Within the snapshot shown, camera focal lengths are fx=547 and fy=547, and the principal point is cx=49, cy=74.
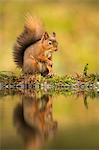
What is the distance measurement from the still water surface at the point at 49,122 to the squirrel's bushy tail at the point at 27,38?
182 centimetres

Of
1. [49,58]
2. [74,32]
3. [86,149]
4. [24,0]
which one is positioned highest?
[24,0]

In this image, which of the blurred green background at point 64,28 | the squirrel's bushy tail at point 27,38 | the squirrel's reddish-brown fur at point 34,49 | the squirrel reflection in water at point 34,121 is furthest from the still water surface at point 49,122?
the blurred green background at point 64,28

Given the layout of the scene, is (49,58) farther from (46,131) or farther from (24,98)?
(46,131)

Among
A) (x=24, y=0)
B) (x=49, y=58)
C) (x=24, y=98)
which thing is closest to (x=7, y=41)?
(x=24, y=0)

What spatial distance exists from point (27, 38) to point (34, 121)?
3.37m

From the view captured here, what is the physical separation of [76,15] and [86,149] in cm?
572

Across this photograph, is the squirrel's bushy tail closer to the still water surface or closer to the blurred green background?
the blurred green background

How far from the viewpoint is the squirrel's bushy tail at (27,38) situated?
6324mm

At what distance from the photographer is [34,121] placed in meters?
3.06

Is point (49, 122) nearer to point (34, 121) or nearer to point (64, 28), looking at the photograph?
point (34, 121)

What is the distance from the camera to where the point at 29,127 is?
2.82 metres

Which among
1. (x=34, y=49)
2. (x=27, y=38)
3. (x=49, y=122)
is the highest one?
(x=27, y=38)

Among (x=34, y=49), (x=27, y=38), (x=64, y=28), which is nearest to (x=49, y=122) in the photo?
(x=34, y=49)

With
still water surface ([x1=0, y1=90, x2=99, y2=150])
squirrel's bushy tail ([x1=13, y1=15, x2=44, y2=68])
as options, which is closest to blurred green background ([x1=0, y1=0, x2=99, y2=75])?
squirrel's bushy tail ([x1=13, y1=15, x2=44, y2=68])
